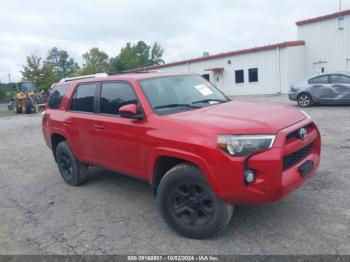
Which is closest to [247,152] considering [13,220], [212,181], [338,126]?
[212,181]

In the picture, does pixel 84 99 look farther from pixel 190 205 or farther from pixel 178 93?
pixel 190 205

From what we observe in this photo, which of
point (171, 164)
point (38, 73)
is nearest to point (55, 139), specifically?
point (171, 164)

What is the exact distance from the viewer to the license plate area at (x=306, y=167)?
3618mm

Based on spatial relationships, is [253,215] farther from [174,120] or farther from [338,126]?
[338,126]

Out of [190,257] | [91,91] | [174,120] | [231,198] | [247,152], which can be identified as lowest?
[190,257]

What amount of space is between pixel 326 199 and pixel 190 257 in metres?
2.14

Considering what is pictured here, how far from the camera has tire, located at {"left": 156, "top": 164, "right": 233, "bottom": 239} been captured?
11.5 feet

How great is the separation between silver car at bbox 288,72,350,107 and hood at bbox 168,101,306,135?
10.5 m

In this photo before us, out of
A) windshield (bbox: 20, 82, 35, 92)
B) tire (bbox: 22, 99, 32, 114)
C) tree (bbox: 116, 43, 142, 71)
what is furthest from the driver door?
tree (bbox: 116, 43, 142, 71)

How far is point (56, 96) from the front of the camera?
6.21m

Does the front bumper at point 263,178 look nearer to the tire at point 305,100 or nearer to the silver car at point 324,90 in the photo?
the silver car at point 324,90

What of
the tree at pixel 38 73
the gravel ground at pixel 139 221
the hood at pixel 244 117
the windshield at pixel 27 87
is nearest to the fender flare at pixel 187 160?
the hood at pixel 244 117

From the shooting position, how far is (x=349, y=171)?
17.9ft

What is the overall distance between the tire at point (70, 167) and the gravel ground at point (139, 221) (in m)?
0.16
